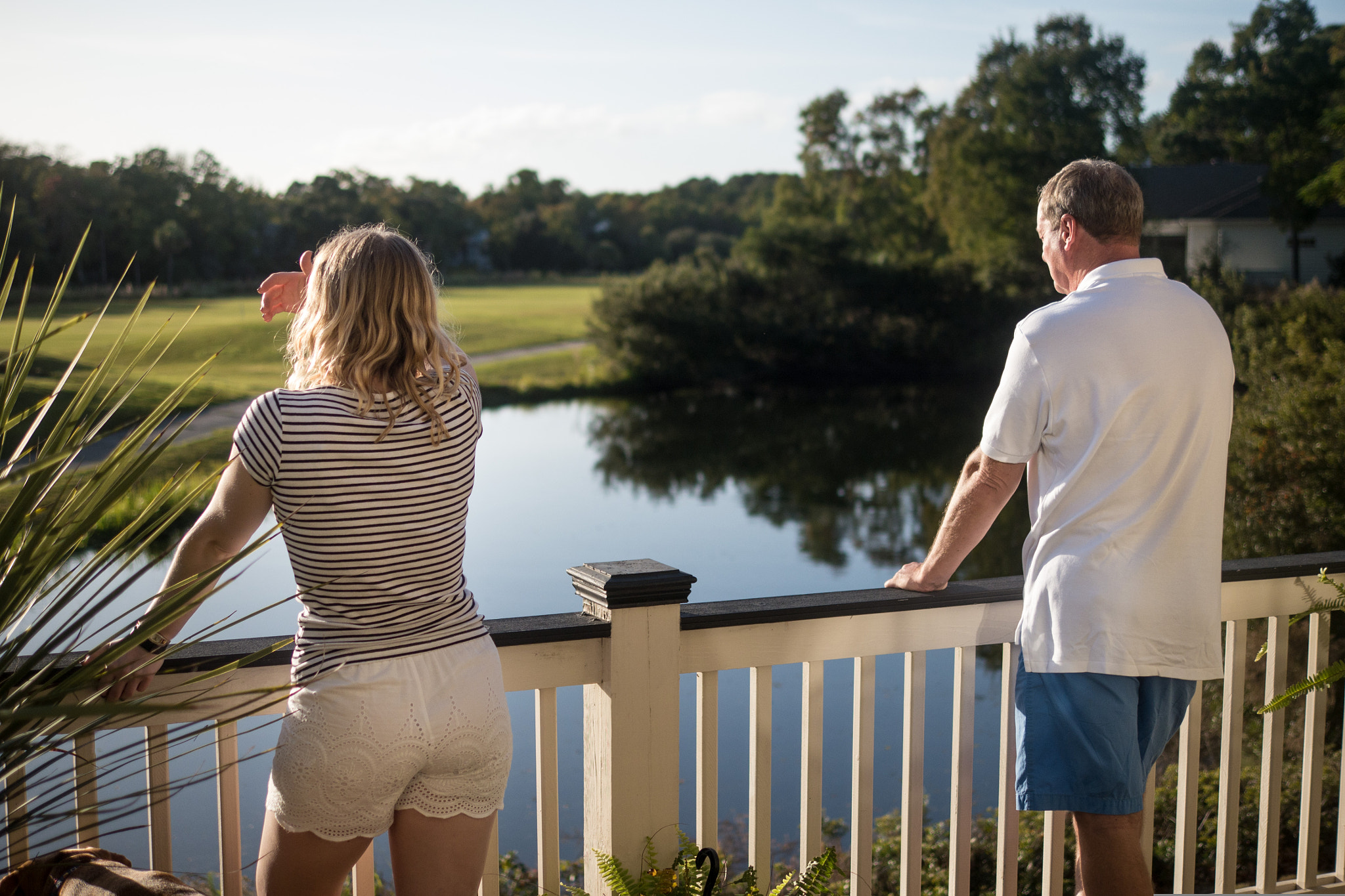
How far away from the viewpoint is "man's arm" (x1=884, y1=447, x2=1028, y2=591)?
171 centimetres

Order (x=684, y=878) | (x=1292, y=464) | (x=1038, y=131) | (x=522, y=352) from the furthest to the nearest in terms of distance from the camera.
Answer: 1. (x=522, y=352)
2. (x=1038, y=131)
3. (x=1292, y=464)
4. (x=684, y=878)

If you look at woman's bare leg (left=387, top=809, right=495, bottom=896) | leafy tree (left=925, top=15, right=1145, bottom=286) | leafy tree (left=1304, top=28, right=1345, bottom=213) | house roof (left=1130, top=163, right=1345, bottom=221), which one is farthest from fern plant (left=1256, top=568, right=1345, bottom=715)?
leafy tree (left=925, top=15, right=1145, bottom=286)

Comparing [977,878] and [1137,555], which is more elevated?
[1137,555]

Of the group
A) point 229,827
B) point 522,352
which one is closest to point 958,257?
point 522,352

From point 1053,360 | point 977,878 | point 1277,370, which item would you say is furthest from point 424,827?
point 1277,370

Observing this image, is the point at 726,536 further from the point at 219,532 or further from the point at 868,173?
the point at 868,173

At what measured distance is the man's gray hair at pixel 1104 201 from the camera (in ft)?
5.59

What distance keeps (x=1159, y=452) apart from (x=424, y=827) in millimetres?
1197

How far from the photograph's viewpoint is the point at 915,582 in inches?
76.0

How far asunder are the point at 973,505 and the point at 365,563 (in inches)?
37.8

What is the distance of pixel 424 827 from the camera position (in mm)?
1446

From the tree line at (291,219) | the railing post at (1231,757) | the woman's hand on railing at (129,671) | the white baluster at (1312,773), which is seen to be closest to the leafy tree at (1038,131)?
the tree line at (291,219)

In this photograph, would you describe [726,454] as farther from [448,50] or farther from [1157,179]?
[1157,179]

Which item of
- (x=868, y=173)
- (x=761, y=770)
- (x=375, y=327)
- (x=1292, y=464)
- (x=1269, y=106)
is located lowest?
(x=1292, y=464)
